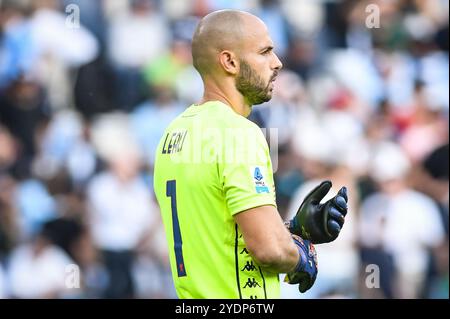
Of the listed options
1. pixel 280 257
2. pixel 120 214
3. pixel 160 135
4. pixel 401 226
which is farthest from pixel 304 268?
pixel 160 135

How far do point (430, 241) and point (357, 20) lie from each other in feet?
8.54

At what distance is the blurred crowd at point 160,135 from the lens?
28.9ft

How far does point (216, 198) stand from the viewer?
3990 mm

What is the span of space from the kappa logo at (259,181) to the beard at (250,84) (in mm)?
426

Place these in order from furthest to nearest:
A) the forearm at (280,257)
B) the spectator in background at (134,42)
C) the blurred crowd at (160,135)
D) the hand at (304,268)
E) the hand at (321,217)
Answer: the spectator in background at (134,42) → the blurred crowd at (160,135) → the hand at (321,217) → the hand at (304,268) → the forearm at (280,257)

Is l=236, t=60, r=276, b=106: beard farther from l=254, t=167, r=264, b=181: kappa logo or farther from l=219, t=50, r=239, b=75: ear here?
l=254, t=167, r=264, b=181: kappa logo

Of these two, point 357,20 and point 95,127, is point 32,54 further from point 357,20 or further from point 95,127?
point 357,20

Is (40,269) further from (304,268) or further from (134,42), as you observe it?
(304,268)

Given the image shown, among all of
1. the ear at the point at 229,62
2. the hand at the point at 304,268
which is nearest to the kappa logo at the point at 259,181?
the hand at the point at 304,268

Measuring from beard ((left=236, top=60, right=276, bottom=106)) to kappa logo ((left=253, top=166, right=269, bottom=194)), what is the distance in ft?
1.40

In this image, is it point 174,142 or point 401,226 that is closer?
point 174,142

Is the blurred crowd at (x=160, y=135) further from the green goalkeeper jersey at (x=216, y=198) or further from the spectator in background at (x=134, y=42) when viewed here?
the green goalkeeper jersey at (x=216, y=198)

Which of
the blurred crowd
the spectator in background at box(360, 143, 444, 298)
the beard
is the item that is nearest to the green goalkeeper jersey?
the beard

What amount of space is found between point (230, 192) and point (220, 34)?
2.38 ft
